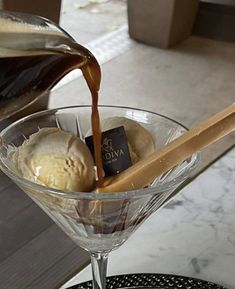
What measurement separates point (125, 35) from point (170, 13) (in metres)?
0.19

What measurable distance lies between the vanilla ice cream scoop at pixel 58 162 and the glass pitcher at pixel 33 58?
46mm

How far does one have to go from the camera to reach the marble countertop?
72cm

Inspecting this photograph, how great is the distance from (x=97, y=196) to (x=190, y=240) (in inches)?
10.7

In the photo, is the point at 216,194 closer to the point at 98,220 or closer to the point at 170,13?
the point at 98,220

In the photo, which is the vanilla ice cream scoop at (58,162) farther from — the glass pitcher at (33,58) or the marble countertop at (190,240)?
the marble countertop at (190,240)

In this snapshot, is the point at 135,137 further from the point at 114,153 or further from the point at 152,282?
the point at 152,282

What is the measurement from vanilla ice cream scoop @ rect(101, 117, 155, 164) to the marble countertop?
0.54 feet

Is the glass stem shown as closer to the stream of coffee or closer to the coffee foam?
the stream of coffee

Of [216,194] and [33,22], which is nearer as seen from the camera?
[33,22]

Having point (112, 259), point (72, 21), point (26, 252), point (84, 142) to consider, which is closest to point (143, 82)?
point (72, 21)

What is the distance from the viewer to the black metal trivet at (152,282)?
0.70 metres

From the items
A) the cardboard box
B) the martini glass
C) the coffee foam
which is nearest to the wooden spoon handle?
the martini glass

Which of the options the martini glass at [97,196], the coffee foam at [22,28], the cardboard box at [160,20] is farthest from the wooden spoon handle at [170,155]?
Answer: the cardboard box at [160,20]

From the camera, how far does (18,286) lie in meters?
0.82
